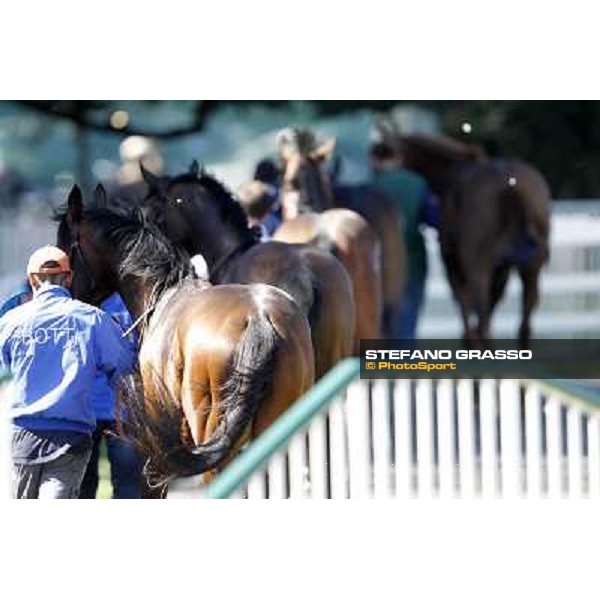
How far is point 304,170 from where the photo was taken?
9.92 metres

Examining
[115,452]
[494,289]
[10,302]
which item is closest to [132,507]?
[115,452]

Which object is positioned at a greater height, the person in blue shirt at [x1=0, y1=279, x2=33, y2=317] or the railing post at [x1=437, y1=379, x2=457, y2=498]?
the person in blue shirt at [x1=0, y1=279, x2=33, y2=317]

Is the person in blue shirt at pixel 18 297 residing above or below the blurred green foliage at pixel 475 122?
below

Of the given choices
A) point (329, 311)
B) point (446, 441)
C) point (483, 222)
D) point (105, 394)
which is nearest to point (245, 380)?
point (329, 311)

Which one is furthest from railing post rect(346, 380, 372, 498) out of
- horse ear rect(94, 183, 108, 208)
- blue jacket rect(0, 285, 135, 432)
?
horse ear rect(94, 183, 108, 208)

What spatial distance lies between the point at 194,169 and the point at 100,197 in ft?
1.34

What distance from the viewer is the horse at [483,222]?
9.89 m

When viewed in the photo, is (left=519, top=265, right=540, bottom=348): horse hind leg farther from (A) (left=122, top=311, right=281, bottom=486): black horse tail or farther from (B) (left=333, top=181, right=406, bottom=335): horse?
(A) (left=122, top=311, right=281, bottom=486): black horse tail

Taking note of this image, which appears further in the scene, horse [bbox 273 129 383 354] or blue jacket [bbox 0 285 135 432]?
horse [bbox 273 129 383 354]

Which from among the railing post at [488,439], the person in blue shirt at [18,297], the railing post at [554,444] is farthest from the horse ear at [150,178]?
the railing post at [554,444]

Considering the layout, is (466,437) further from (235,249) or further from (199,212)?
(199,212)

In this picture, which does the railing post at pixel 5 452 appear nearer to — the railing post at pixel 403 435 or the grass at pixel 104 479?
the grass at pixel 104 479

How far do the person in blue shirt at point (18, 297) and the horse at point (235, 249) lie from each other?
23.1 inches

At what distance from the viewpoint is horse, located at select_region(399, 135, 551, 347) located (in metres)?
9.89
